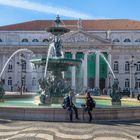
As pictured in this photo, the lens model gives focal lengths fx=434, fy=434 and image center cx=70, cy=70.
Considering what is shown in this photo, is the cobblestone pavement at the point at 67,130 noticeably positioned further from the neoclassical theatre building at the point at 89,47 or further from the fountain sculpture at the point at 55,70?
the neoclassical theatre building at the point at 89,47

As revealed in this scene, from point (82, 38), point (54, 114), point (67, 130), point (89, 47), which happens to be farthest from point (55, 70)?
point (82, 38)

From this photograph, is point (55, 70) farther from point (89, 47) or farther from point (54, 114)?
point (89, 47)

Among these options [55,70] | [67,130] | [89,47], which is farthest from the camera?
[89,47]

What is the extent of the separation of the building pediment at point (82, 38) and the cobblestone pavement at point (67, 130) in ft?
204

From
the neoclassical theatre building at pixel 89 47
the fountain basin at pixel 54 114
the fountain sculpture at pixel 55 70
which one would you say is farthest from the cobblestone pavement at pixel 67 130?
the neoclassical theatre building at pixel 89 47

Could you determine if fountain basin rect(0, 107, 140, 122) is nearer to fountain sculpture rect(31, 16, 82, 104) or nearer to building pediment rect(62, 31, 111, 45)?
fountain sculpture rect(31, 16, 82, 104)

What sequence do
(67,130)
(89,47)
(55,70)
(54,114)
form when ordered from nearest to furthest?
(67,130) → (54,114) → (55,70) → (89,47)

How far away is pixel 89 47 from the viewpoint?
77.4 metres

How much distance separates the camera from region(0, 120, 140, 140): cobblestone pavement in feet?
39.3

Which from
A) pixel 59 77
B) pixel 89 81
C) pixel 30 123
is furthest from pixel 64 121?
pixel 89 81

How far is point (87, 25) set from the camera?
80625 mm

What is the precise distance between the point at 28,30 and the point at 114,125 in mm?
67361

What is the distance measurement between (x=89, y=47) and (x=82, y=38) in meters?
2.04

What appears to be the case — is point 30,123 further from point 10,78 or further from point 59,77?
point 10,78
